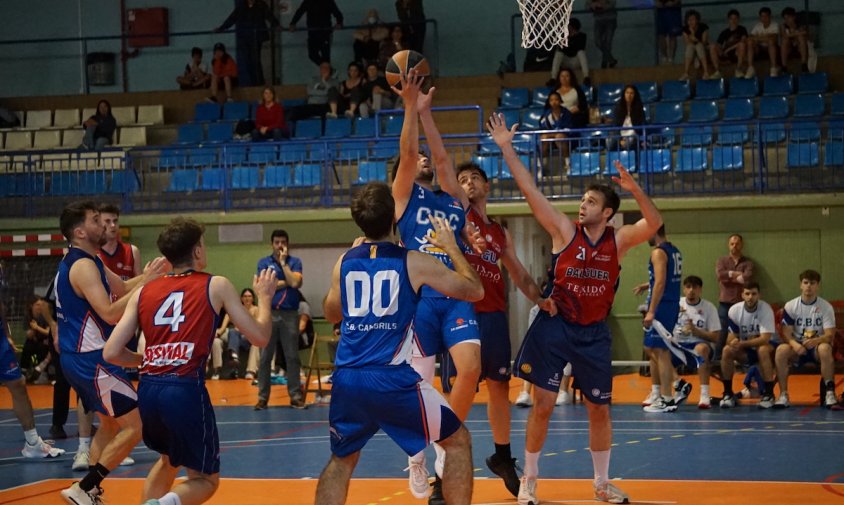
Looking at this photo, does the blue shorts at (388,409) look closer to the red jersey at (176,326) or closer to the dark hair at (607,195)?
the red jersey at (176,326)

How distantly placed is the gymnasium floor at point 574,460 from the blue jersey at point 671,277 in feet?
4.10

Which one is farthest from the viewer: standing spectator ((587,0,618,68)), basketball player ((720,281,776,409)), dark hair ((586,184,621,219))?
standing spectator ((587,0,618,68))

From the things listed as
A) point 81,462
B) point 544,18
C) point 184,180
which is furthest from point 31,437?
point 184,180

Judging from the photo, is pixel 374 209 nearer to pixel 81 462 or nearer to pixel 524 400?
pixel 81 462

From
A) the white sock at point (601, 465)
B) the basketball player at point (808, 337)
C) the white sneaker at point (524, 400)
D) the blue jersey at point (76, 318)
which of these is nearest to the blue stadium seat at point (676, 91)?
the basketball player at point (808, 337)

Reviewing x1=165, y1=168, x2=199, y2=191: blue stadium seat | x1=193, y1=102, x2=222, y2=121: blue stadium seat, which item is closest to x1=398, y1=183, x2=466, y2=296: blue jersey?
x1=165, y1=168, x2=199, y2=191: blue stadium seat

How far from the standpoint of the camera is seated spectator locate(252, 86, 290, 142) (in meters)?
19.8

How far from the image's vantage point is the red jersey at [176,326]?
585cm

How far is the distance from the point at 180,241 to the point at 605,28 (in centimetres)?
1625

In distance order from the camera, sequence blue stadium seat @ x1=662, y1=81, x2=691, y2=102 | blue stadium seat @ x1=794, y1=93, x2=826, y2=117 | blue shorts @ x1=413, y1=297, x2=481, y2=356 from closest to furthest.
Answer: blue shorts @ x1=413, y1=297, x2=481, y2=356 → blue stadium seat @ x1=794, y1=93, x2=826, y2=117 → blue stadium seat @ x1=662, y1=81, x2=691, y2=102

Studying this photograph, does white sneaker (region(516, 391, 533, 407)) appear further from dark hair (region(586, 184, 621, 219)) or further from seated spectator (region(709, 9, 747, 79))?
seated spectator (region(709, 9, 747, 79))

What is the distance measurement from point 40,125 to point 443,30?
841 cm

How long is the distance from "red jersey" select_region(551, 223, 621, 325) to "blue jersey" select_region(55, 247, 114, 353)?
3.16 metres

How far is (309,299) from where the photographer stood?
60.8ft
